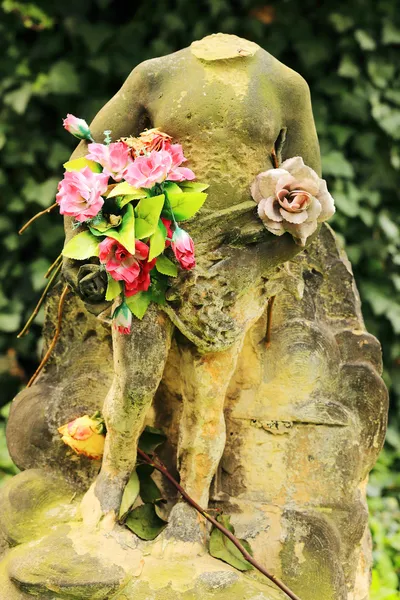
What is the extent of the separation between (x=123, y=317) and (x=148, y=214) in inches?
10.3

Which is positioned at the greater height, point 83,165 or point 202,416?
point 83,165

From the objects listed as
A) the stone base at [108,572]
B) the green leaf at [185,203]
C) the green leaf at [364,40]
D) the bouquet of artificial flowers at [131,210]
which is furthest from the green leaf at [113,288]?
the green leaf at [364,40]

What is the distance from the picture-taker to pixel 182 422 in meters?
2.42

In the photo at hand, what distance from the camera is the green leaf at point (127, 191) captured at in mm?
2027

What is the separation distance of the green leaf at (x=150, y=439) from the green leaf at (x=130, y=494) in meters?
0.12

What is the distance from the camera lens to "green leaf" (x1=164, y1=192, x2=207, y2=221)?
2.06m

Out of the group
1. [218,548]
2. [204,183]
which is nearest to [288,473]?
[218,548]

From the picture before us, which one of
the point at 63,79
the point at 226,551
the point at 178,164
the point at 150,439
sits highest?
the point at 178,164

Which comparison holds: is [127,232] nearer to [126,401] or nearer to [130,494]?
[126,401]

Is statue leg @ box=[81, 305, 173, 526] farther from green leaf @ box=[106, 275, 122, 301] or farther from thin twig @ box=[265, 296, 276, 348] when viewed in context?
thin twig @ box=[265, 296, 276, 348]

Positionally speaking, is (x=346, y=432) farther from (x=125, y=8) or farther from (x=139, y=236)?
(x=125, y=8)

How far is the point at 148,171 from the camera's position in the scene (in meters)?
2.03

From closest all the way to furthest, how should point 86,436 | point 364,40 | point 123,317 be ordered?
1. point 123,317
2. point 86,436
3. point 364,40

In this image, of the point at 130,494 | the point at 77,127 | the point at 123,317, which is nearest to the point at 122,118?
the point at 77,127
